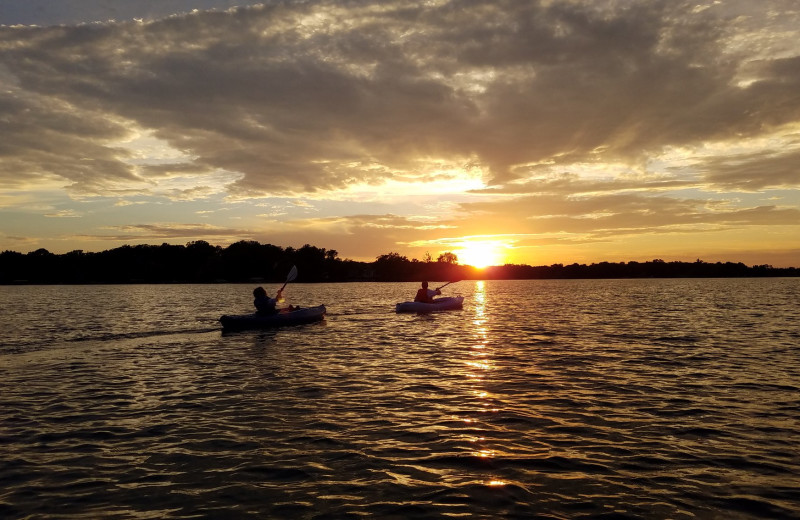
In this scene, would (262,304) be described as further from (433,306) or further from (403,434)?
(403,434)

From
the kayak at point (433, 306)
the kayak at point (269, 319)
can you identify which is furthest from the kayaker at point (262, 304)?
the kayak at point (433, 306)

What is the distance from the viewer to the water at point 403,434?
8273 millimetres

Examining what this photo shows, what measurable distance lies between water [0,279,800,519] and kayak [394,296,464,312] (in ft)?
72.2

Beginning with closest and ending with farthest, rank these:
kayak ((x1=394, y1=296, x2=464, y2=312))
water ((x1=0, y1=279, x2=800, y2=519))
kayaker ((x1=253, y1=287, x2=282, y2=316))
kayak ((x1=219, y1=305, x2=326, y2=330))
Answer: water ((x1=0, y1=279, x2=800, y2=519)) < kayak ((x1=219, y1=305, x2=326, y2=330)) < kayaker ((x1=253, y1=287, x2=282, y2=316)) < kayak ((x1=394, y1=296, x2=464, y2=312))

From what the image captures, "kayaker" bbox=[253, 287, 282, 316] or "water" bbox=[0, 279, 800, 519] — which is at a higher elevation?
"kayaker" bbox=[253, 287, 282, 316]

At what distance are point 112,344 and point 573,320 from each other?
104 ft

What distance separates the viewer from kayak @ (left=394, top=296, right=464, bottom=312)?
46.7 m

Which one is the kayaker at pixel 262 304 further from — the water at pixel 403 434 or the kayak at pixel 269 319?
the water at pixel 403 434

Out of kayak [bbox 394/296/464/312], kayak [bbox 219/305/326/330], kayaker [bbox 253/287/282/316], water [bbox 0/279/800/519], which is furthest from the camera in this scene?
kayak [bbox 394/296/464/312]

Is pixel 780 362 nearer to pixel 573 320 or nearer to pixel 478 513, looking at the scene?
pixel 478 513

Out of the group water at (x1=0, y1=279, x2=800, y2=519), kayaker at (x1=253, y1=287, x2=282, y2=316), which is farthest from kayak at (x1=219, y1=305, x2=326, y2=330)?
water at (x1=0, y1=279, x2=800, y2=519)

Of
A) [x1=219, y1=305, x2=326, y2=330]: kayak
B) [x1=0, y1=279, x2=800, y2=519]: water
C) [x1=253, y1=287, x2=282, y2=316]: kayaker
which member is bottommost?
[x1=0, y1=279, x2=800, y2=519]: water

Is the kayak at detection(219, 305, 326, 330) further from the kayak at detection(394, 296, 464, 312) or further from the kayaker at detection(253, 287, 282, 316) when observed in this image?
the kayak at detection(394, 296, 464, 312)

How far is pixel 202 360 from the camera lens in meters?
22.5
